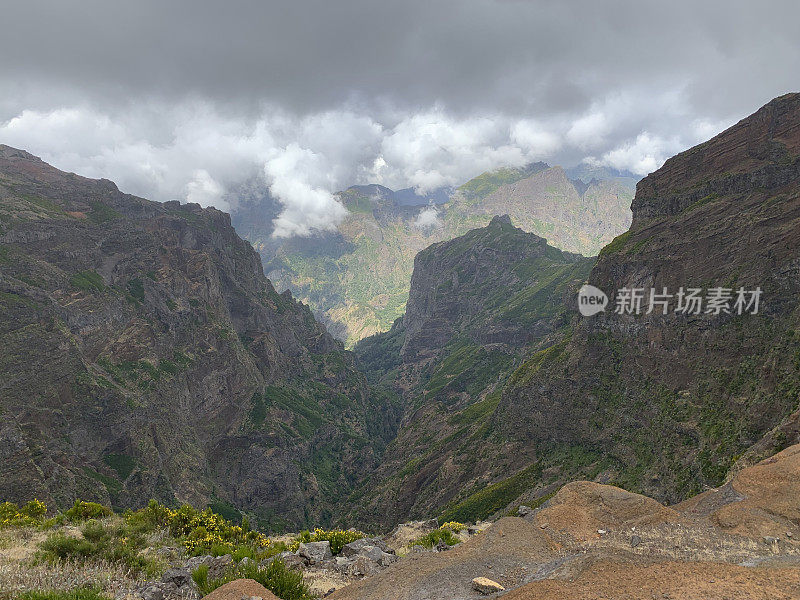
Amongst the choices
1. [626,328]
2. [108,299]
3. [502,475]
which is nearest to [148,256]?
[108,299]

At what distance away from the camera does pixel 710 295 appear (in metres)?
97.9

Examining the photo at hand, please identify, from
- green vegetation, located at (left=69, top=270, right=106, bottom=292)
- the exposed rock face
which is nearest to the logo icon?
the exposed rock face

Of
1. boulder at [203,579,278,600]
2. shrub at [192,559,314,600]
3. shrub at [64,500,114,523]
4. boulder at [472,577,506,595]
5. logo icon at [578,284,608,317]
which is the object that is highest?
logo icon at [578,284,608,317]

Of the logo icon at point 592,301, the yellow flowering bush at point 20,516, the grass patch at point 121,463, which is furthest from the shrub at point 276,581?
the logo icon at point 592,301

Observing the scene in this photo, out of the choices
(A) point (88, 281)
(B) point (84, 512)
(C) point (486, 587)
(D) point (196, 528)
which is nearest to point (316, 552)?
(D) point (196, 528)

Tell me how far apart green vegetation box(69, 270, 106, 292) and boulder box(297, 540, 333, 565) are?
6844 inches

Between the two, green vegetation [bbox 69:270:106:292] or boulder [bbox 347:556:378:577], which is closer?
boulder [bbox 347:556:378:577]

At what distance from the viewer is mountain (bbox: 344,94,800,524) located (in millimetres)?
77812

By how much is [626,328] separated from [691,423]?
4025cm

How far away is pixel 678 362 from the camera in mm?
100250

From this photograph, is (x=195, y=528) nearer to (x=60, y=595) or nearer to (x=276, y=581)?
(x=60, y=595)

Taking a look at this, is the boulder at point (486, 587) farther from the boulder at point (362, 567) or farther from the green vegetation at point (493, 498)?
the green vegetation at point (493, 498)

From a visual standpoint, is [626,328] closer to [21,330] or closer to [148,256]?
[21,330]

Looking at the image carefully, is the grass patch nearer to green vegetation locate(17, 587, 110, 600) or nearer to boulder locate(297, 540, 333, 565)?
boulder locate(297, 540, 333, 565)
